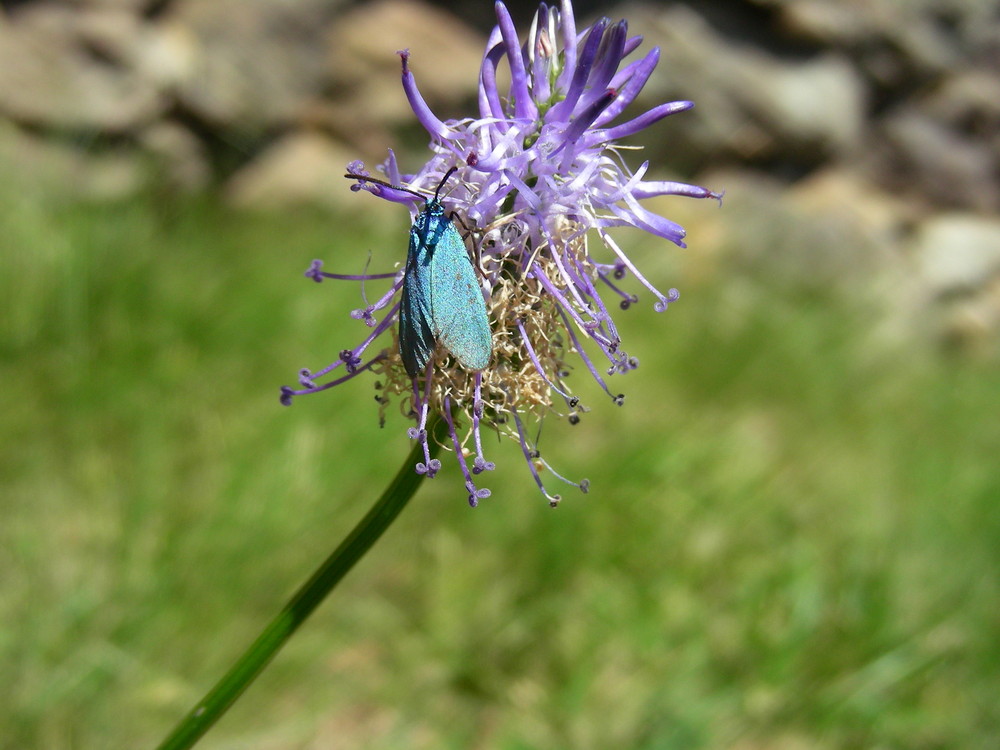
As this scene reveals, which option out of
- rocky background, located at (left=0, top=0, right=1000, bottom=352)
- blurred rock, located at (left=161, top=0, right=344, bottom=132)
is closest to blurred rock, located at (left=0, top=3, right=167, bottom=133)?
rocky background, located at (left=0, top=0, right=1000, bottom=352)

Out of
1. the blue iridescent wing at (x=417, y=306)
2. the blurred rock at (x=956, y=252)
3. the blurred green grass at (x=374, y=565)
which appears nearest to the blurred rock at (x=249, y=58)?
the blurred green grass at (x=374, y=565)

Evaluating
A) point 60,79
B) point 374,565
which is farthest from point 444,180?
point 60,79

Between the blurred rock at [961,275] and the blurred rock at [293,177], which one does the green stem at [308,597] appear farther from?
the blurred rock at [961,275]

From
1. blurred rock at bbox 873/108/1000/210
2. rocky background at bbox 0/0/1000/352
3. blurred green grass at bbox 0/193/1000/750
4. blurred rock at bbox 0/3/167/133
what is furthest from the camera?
blurred rock at bbox 873/108/1000/210

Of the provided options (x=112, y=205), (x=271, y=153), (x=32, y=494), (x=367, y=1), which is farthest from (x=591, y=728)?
(x=367, y=1)

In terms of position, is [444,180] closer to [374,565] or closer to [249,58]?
[374,565]

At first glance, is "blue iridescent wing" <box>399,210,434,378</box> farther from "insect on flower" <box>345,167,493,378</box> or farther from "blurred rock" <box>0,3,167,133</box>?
"blurred rock" <box>0,3,167,133</box>

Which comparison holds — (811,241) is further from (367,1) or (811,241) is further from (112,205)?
(112,205)
